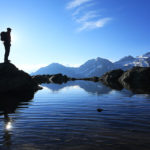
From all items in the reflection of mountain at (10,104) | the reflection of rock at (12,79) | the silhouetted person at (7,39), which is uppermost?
the silhouetted person at (7,39)

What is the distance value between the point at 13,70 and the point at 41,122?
26749 mm

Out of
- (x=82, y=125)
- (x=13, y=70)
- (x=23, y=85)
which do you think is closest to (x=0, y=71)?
(x=13, y=70)

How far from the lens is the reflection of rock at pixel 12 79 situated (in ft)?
117

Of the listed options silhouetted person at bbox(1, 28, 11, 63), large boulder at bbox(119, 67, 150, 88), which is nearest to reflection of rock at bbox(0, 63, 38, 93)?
silhouetted person at bbox(1, 28, 11, 63)

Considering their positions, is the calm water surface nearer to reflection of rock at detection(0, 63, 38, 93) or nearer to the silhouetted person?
reflection of rock at detection(0, 63, 38, 93)

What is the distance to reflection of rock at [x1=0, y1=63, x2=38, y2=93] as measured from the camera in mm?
35709

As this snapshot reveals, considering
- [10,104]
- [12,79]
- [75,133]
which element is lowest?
[75,133]

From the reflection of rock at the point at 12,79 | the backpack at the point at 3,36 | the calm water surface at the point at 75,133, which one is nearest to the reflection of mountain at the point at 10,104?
the calm water surface at the point at 75,133

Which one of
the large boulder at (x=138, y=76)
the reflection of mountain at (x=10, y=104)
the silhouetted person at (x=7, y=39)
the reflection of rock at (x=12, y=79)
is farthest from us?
the large boulder at (x=138, y=76)

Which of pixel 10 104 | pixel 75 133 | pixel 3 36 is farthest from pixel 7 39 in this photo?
pixel 75 133

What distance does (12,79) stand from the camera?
36.3 meters

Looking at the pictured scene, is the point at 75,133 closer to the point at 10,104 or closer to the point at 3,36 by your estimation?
the point at 10,104

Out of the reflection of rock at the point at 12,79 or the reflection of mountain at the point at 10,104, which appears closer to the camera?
the reflection of mountain at the point at 10,104

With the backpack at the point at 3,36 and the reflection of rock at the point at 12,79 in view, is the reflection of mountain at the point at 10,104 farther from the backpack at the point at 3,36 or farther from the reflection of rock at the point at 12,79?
the backpack at the point at 3,36
